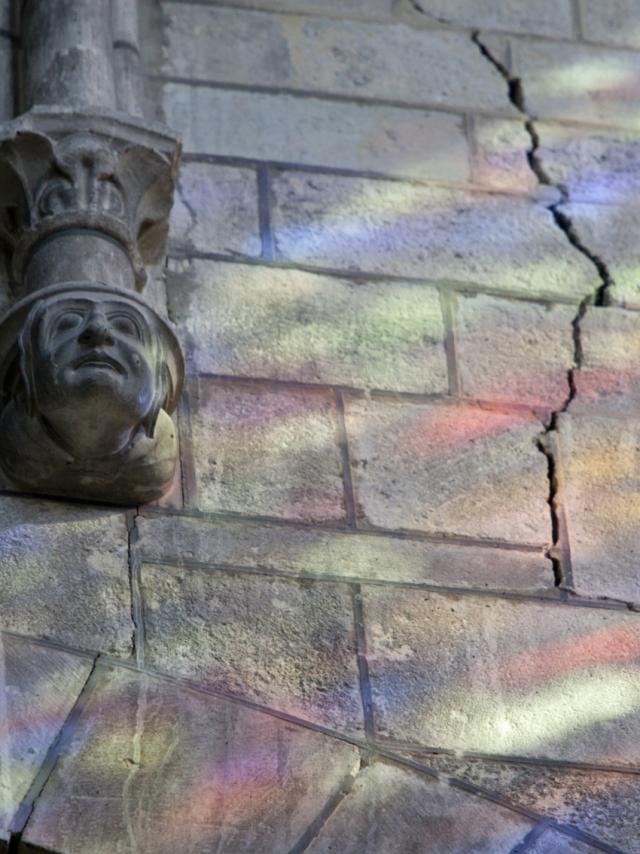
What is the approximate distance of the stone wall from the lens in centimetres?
358

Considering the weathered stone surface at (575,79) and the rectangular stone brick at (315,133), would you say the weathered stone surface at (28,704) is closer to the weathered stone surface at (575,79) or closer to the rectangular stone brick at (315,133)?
the rectangular stone brick at (315,133)

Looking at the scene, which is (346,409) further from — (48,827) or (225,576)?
(48,827)

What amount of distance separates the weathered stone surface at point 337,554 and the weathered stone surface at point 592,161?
1.01 meters

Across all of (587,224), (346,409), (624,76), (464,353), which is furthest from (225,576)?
(624,76)

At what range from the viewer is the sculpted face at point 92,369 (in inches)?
152

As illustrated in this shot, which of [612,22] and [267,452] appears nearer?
[267,452]

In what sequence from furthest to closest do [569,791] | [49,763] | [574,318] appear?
[574,318] → [569,791] → [49,763]

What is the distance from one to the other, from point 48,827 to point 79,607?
451 millimetres

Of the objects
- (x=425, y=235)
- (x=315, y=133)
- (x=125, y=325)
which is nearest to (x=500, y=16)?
(x=315, y=133)

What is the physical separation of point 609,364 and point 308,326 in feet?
1.87

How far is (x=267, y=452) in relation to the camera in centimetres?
411

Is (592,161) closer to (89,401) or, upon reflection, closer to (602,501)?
(602,501)

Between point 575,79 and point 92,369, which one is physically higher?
point 575,79

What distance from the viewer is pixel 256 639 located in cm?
379
